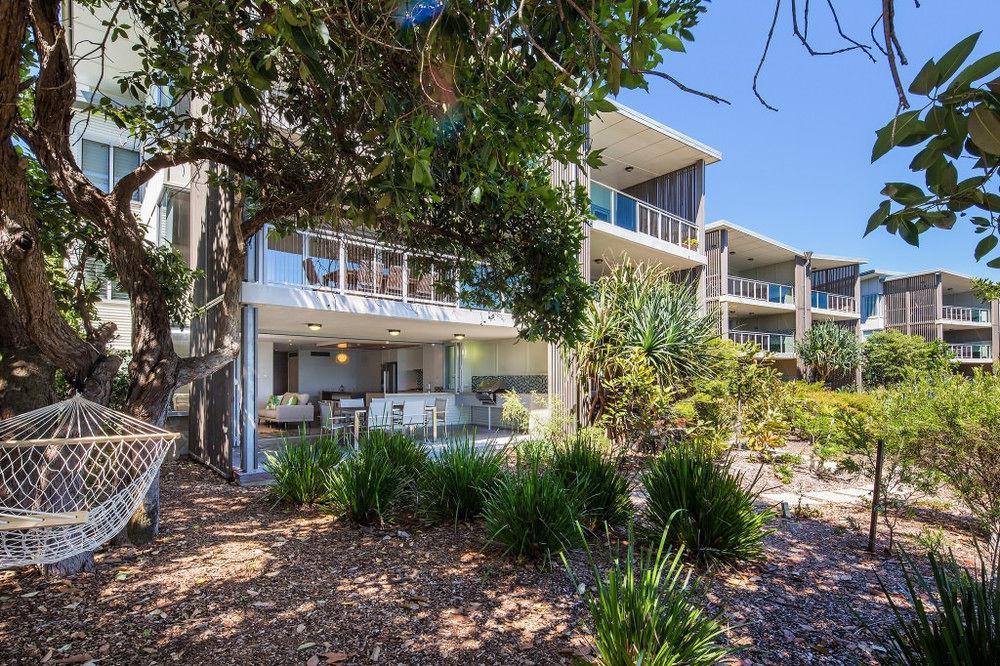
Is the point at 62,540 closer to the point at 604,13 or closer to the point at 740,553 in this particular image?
the point at 604,13

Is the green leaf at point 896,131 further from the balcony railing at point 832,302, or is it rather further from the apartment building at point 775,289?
the balcony railing at point 832,302

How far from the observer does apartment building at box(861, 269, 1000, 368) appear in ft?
90.2

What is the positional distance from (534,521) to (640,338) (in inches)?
230

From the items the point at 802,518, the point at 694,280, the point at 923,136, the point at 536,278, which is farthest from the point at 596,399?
the point at 923,136

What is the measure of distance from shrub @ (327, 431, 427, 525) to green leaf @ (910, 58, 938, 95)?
4723 mm

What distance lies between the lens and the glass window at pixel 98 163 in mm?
11484

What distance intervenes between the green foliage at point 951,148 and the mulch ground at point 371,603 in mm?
1894

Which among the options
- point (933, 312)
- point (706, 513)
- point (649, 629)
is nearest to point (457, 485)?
point (706, 513)

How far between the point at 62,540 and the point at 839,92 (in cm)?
437

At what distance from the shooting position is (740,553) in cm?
391

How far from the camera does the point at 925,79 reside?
Answer: 41.8 inches

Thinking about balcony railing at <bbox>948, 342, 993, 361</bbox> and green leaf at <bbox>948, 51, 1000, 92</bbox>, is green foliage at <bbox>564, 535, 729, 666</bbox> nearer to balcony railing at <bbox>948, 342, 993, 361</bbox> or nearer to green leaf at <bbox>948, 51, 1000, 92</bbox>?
green leaf at <bbox>948, 51, 1000, 92</bbox>

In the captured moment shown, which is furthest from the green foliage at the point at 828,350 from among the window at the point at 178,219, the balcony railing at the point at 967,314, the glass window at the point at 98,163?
the glass window at the point at 98,163

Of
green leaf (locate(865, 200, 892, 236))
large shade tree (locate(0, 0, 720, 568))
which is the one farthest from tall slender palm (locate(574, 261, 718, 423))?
green leaf (locate(865, 200, 892, 236))
